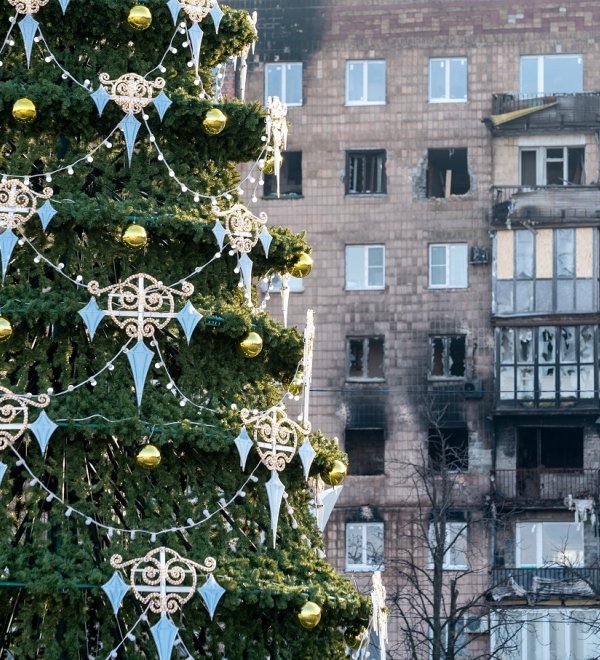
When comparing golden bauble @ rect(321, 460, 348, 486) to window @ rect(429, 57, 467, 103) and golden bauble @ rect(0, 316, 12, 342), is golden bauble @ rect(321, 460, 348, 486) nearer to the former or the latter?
golden bauble @ rect(0, 316, 12, 342)

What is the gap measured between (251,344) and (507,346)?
41513mm

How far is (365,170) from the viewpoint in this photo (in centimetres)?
6384

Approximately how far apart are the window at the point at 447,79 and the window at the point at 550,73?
1.86m

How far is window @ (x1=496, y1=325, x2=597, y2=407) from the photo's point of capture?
60219mm

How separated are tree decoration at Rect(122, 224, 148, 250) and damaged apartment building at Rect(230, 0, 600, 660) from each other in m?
38.2

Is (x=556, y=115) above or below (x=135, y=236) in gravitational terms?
above

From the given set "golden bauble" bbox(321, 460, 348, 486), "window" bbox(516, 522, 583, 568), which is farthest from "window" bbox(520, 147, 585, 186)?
"golden bauble" bbox(321, 460, 348, 486)

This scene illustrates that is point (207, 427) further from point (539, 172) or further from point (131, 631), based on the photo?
point (539, 172)


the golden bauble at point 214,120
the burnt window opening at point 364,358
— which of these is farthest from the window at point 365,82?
the golden bauble at point 214,120

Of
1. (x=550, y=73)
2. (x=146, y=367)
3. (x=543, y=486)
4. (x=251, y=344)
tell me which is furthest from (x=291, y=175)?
(x=146, y=367)

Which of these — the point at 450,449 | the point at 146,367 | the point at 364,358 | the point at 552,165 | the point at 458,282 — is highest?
the point at 552,165

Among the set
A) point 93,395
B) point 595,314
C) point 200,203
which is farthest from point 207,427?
point 595,314

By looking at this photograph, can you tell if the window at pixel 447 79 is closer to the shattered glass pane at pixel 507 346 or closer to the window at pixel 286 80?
the window at pixel 286 80

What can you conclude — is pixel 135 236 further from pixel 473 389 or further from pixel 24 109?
pixel 473 389
